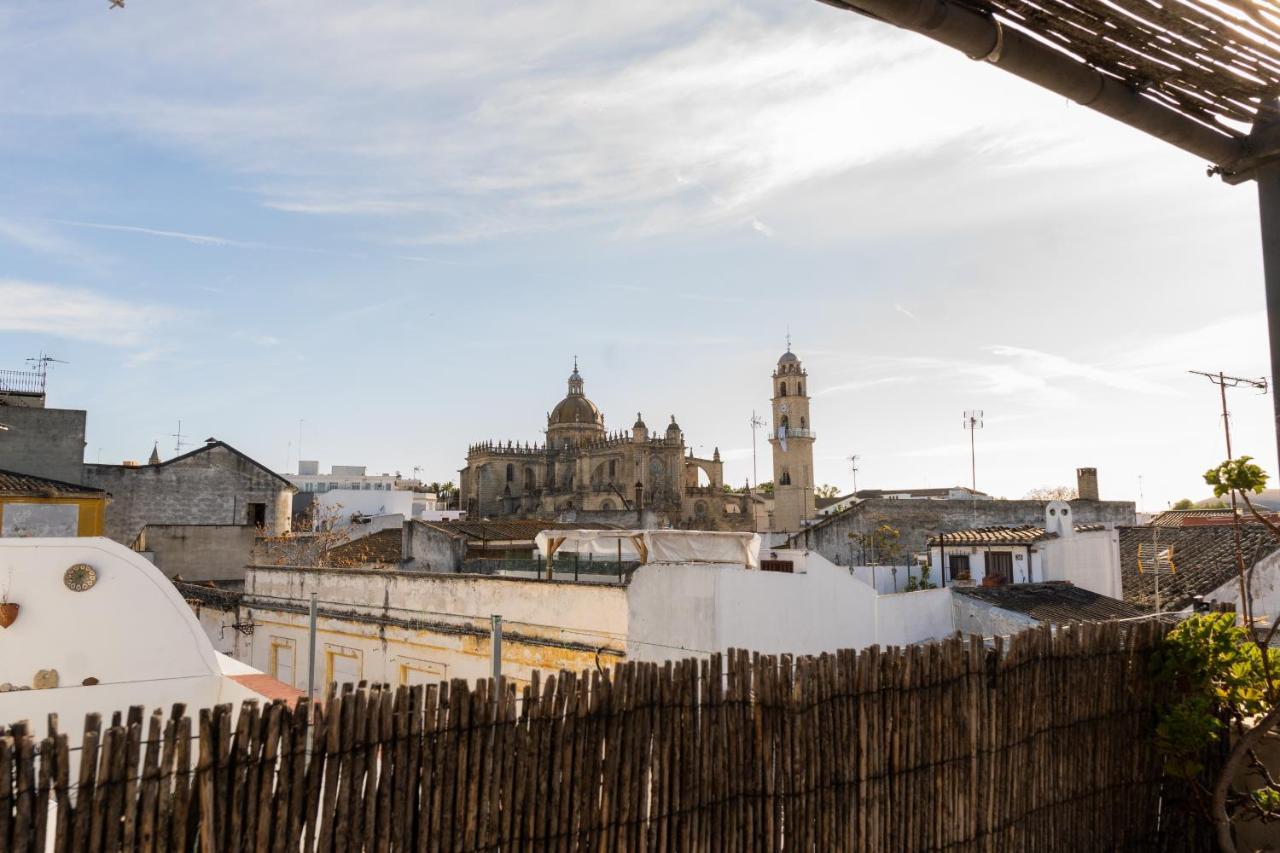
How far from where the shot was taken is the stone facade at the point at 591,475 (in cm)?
7200

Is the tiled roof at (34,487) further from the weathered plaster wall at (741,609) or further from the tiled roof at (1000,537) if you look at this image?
the tiled roof at (1000,537)

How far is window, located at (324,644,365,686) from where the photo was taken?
672 inches

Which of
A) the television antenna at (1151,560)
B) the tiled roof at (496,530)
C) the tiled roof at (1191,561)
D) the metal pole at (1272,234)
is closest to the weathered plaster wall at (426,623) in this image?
the tiled roof at (496,530)

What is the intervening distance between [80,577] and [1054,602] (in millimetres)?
17147

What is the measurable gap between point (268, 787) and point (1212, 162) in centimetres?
Answer: 503

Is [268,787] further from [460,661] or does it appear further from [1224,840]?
[460,661]

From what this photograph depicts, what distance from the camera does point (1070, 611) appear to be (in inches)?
706

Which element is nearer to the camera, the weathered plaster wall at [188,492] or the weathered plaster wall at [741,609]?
the weathered plaster wall at [741,609]

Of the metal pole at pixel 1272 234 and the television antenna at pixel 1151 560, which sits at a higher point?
the metal pole at pixel 1272 234

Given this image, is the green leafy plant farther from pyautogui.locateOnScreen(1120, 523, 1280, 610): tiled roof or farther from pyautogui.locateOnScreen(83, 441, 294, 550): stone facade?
pyautogui.locateOnScreen(83, 441, 294, 550): stone facade

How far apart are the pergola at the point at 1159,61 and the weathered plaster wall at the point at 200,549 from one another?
29.3 metres

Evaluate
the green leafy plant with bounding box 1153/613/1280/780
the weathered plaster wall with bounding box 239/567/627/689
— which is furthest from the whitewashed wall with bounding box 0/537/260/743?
the green leafy plant with bounding box 1153/613/1280/780

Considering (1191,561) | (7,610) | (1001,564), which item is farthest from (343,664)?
(1191,561)

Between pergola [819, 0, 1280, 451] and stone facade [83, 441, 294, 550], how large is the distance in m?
33.0
